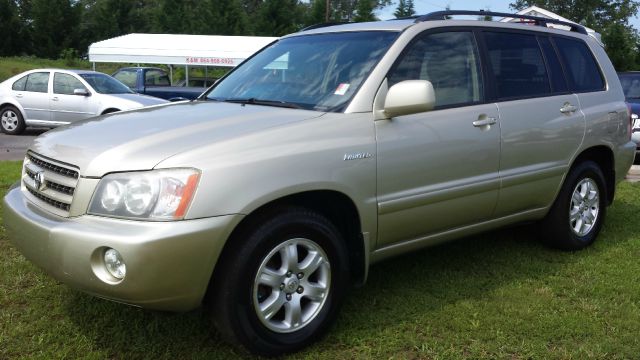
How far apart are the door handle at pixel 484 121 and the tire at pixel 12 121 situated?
474 inches

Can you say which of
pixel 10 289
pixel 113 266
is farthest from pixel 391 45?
pixel 10 289

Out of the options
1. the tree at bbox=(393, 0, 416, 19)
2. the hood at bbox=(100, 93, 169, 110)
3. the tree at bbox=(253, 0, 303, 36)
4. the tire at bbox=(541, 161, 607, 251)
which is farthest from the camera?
the tree at bbox=(393, 0, 416, 19)

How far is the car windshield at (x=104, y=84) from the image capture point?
12711mm

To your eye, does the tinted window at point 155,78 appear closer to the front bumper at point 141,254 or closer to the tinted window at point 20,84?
the tinted window at point 20,84

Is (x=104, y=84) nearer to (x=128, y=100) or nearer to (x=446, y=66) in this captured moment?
(x=128, y=100)

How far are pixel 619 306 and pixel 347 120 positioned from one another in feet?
6.76

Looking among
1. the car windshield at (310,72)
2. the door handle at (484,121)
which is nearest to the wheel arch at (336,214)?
the car windshield at (310,72)

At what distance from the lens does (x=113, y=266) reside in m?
2.64

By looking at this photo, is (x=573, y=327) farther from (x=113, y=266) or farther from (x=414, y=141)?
(x=113, y=266)

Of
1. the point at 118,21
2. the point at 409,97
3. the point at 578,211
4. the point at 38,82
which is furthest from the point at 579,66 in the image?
the point at 118,21

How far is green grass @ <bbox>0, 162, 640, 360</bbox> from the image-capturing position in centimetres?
310

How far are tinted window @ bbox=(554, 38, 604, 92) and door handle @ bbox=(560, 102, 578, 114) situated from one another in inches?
8.4

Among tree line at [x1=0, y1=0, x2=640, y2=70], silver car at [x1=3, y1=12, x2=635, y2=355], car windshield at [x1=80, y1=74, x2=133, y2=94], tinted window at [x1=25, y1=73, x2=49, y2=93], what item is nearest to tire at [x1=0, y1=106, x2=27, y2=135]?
tinted window at [x1=25, y1=73, x2=49, y2=93]

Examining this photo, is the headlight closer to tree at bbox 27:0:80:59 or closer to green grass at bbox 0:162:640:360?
green grass at bbox 0:162:640:360
